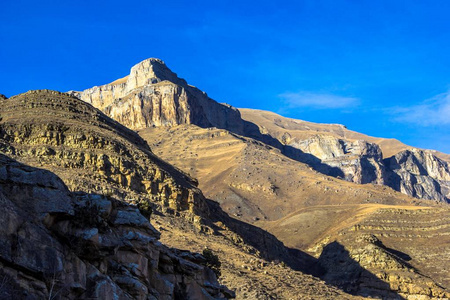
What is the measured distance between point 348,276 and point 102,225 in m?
74.7

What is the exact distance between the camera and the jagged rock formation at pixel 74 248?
1764cm

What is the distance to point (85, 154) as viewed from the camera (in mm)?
61625

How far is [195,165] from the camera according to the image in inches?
7037

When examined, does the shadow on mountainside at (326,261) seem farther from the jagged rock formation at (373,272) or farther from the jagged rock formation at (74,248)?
the jagged rock formation at (74,248)

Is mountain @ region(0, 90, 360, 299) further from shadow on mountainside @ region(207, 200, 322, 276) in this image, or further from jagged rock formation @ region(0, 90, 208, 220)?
shadow on mountainside @ region(207, 200, 322, 276)

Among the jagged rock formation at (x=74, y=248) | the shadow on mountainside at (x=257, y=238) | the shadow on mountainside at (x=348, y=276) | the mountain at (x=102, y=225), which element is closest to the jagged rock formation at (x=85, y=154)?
the mountain at (x=102, y=225)

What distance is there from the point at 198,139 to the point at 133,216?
171598 millimetres

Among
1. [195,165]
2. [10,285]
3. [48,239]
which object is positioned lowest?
[10,285]

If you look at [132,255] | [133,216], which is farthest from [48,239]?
[133,216]

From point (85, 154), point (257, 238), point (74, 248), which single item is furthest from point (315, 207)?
point (74, 248)

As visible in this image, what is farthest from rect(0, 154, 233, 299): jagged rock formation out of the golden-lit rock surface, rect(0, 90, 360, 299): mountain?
the golden-lit rock surface

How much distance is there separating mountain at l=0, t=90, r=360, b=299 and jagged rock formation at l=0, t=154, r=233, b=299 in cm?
4

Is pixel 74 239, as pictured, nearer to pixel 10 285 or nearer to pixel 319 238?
pixel 10 285

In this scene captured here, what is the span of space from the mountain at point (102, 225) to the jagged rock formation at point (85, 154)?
14 cm
